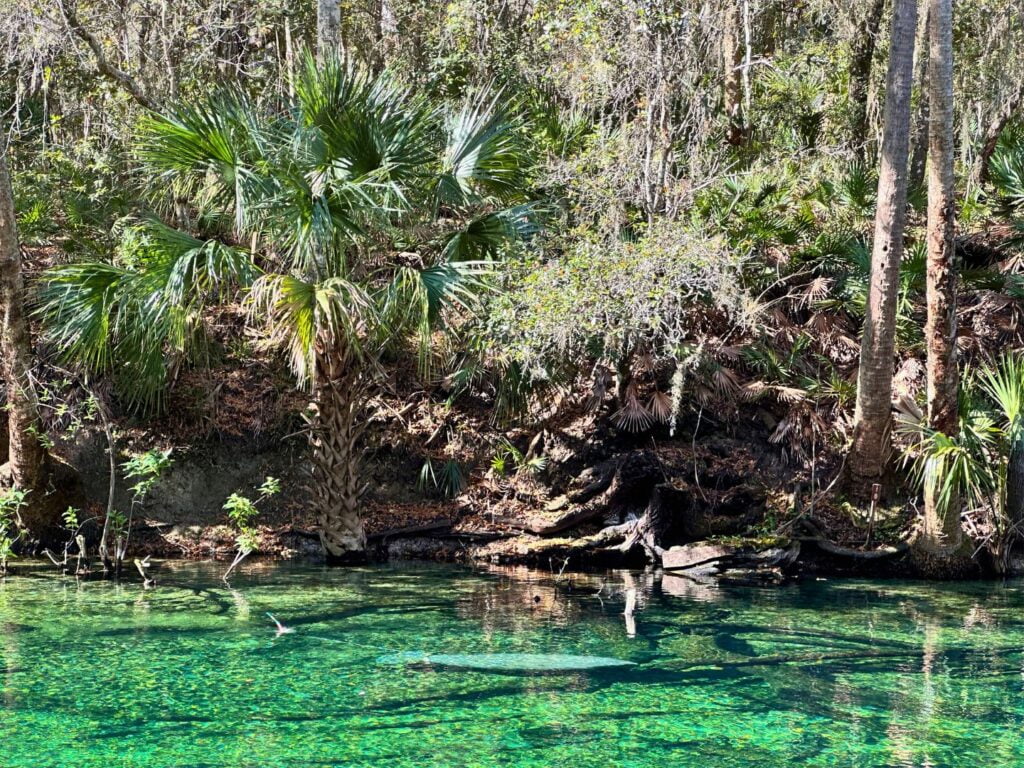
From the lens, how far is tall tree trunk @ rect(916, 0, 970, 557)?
32.7ft

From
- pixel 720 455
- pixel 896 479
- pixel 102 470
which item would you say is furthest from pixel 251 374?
pixel 896 479

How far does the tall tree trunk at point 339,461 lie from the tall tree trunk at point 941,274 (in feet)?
18.6

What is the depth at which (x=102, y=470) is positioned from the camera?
12.2 m

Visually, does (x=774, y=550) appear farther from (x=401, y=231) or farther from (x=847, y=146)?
(x=847, y=146)

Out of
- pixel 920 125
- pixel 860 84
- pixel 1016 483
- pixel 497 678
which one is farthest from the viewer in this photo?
pixel 860 84

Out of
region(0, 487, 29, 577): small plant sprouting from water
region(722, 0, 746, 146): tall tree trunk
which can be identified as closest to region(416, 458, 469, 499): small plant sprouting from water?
region(0, 487, 29, 577): small plant sprouting from water

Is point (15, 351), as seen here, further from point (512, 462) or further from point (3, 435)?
point (512, 462)

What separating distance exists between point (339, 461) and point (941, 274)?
20.2 ft

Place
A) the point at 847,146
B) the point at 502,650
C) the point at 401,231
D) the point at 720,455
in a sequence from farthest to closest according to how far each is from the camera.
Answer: the point at 847,146, the point at 720,455, the point at 401,231, the point at 502,650

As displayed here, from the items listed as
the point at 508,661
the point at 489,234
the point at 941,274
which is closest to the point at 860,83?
the point at 941,274

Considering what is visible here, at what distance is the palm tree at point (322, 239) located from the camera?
9727 millimetres

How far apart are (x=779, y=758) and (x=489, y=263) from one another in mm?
6289

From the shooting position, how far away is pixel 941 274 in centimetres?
1017

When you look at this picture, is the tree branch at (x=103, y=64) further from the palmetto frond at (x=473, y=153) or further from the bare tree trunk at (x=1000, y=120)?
the bare tree trunk at (x=1000, y=120)
